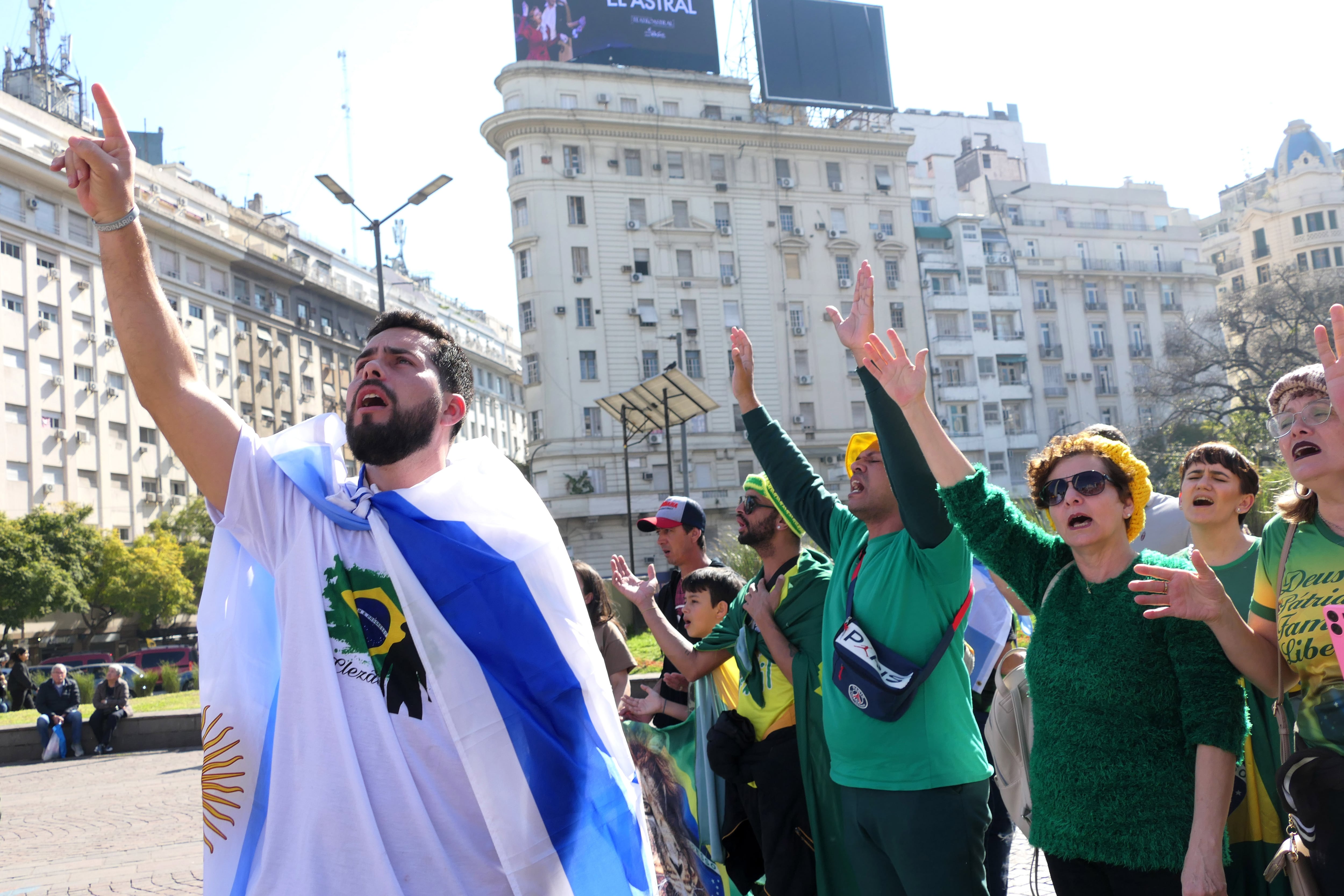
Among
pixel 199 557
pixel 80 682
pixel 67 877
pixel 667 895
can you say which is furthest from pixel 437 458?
pixel 199 557

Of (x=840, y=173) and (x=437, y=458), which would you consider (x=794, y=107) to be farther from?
(x=437, y=458)

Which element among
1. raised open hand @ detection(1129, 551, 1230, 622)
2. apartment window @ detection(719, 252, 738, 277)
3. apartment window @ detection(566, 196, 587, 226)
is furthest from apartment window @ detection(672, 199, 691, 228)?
raised open hand @ detection(1129, 551, 1230, 622)

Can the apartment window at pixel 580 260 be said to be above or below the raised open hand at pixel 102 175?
above

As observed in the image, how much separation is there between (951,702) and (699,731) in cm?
214

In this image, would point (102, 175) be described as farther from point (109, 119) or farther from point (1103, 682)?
point (1103, 682)

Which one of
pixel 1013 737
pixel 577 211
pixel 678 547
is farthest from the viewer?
pixel 577 211

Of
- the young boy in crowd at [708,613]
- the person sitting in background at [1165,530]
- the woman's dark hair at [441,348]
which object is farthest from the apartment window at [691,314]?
the woman's dark hair at [441,348]

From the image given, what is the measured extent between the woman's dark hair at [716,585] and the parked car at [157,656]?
104 feet

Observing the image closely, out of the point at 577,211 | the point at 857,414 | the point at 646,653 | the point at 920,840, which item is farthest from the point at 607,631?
the point at 857,414

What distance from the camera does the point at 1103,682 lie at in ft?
9.64

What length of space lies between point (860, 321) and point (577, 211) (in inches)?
2048

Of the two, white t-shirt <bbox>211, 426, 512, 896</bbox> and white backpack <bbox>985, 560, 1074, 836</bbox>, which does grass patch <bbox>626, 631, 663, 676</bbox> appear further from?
white t-shirt <bbox>211, 426, 512, 896</bbox>

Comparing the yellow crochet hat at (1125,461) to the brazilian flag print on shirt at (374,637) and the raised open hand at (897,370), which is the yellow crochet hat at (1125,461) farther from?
the brazilian flag print on shirt at (374,637)

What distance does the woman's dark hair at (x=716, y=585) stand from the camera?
548 cm
